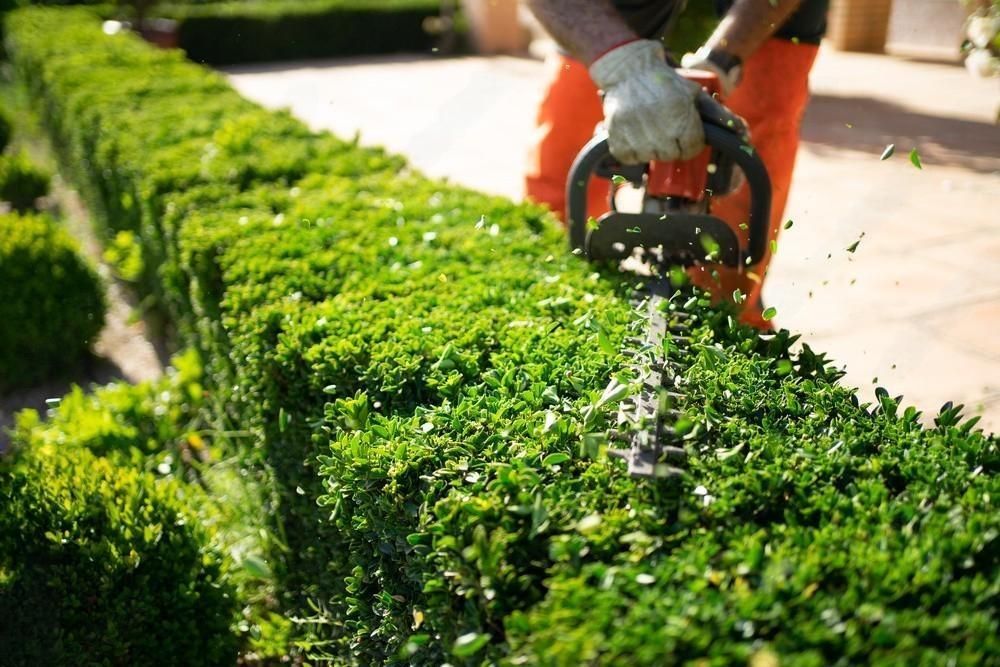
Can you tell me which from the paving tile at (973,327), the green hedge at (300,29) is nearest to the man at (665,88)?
the paving tile at (973,327)

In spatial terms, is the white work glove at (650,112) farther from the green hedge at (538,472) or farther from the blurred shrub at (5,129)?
the blurred shrub at (5,129)

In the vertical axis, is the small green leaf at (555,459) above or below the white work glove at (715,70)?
below

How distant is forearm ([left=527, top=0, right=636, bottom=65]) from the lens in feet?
8.32

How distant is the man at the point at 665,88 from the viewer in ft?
7.38

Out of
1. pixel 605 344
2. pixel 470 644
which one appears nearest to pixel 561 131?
pixel 605 344

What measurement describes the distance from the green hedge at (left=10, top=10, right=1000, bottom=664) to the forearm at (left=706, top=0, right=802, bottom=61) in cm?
74

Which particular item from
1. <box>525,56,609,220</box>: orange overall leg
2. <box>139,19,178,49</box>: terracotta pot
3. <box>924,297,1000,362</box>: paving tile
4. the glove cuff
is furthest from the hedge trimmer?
<box>139,19,178,49</box>: terracotta pot

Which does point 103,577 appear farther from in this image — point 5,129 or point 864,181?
point 5,129

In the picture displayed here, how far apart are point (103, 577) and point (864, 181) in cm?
619

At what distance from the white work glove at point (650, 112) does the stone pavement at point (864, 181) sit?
56 centimetres

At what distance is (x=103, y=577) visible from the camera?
223 cm

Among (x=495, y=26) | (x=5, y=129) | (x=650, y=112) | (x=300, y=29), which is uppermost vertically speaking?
(x=650, y=112)

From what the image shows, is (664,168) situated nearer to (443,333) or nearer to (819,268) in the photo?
(443,333)

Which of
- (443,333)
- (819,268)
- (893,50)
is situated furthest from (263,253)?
(893,50)
